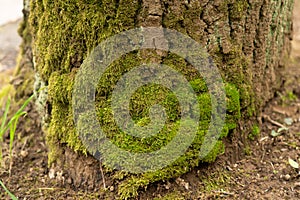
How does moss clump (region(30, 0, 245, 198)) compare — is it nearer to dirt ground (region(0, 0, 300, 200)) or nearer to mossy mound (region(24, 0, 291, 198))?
mossy mound (region(24, 0, 291, 198))

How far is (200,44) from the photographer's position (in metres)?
2.19

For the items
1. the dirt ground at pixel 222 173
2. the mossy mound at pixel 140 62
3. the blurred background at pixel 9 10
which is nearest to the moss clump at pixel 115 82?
the mossy mound at pixel 140 62

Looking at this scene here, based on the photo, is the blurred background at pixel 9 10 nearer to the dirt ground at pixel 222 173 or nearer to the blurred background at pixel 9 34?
the blurred background at pixel 9 34

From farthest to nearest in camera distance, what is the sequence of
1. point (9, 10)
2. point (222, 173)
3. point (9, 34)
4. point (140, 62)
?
point (9, 10) < point (9, 34) < point (222, 173) < point (140, 62)

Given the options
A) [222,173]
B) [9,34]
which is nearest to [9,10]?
[9,34]

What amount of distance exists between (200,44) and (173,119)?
0.43 metres

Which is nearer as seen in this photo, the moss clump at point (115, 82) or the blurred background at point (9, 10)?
the moss clump at point (115, 82)

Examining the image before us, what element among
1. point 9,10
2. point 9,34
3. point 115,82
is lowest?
point 9,34

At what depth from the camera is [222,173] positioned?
231cm

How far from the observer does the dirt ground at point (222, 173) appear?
220 centimetres

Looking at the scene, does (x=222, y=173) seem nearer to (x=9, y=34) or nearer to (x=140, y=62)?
(x=140, y=62)

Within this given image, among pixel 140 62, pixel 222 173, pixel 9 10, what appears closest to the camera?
pixel 140 62

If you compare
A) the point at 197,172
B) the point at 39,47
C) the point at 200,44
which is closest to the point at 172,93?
the point at 200,44

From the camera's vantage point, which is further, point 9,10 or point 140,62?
point 9,10
